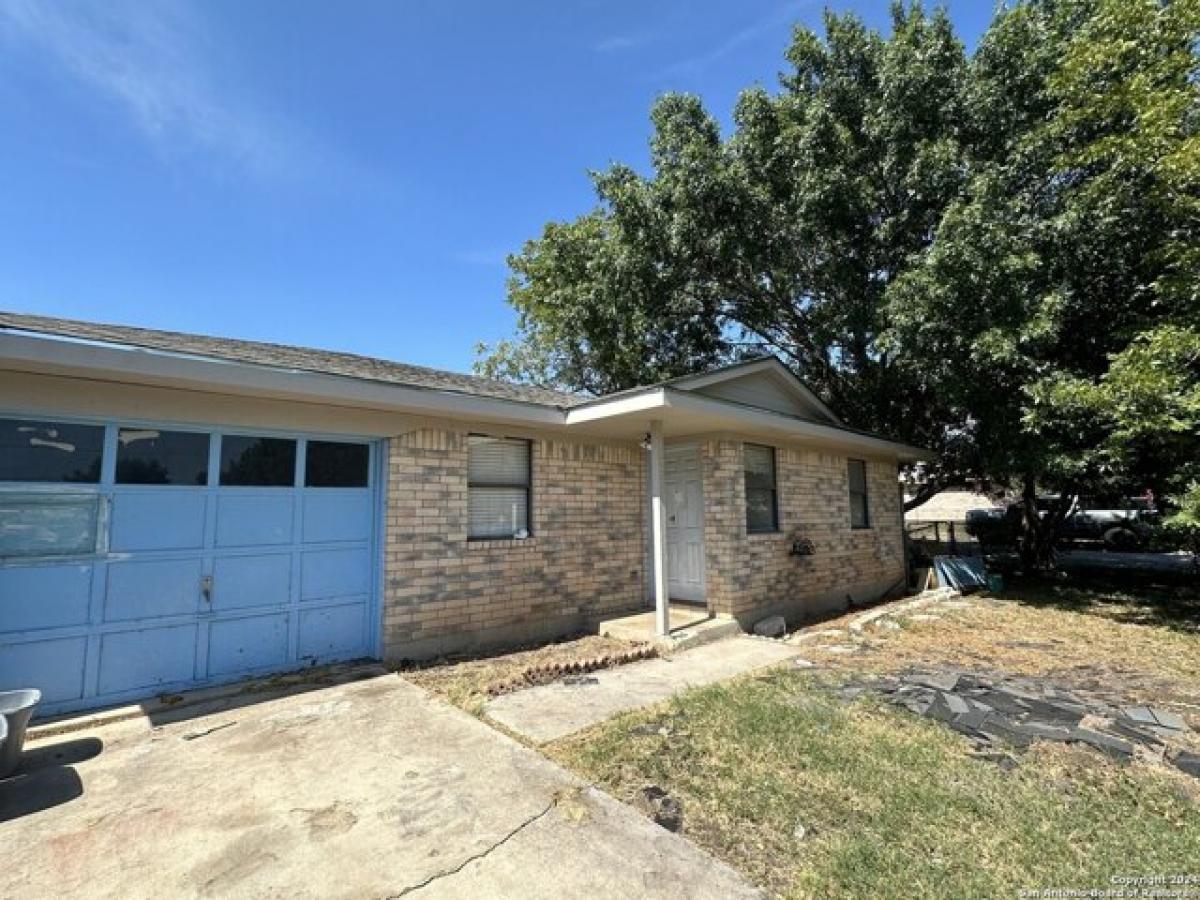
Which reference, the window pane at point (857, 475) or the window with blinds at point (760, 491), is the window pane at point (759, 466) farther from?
the window pane at point (857, 475)

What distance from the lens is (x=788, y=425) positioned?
786cm

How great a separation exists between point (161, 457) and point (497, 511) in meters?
3.28

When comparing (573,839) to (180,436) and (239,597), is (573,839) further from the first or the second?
(180,436)

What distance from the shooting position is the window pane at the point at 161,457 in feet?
15.6

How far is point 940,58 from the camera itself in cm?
1067

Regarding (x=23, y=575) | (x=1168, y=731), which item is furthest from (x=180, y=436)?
(x=1168, y=731)

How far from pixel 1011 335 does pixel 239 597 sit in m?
10.6

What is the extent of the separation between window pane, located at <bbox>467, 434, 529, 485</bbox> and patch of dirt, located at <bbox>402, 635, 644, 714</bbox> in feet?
6.53

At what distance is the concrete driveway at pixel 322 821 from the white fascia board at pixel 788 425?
388 cm

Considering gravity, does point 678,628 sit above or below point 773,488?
below

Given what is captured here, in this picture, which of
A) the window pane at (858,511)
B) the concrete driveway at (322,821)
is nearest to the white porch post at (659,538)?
the concrete driveway at (322,821)

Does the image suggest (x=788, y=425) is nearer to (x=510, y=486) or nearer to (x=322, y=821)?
(x=510, y=486)

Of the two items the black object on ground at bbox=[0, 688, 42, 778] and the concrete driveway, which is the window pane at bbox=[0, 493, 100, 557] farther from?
the concrete driveway

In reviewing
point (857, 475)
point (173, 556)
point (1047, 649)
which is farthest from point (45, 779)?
point (857, 475)
